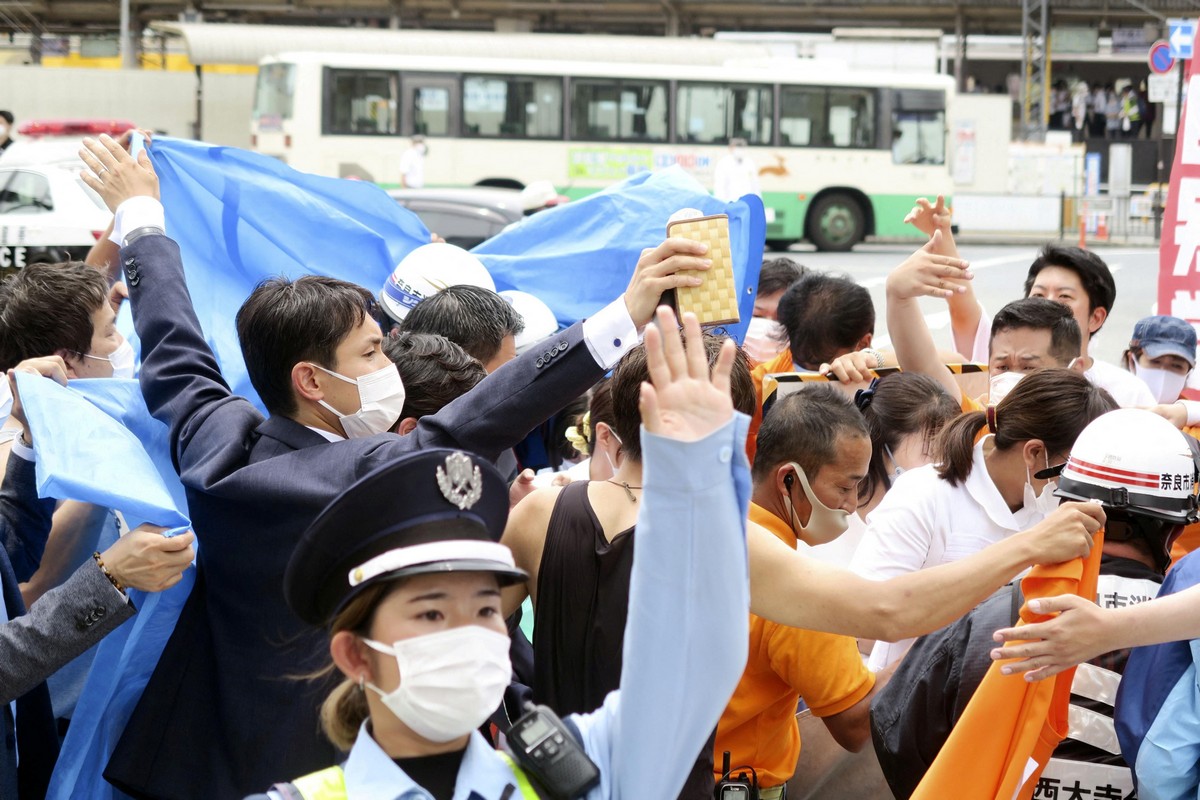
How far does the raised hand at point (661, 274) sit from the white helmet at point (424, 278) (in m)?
2.18

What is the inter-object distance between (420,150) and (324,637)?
19966 mm

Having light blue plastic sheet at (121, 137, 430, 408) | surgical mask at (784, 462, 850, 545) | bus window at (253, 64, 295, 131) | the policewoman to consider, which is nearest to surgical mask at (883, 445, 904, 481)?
surgical mask at (784, 462, 850, 545)

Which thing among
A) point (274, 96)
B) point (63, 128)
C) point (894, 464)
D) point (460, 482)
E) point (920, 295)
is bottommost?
point (894, 464)

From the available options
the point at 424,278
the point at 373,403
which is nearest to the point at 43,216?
the point at 424,278

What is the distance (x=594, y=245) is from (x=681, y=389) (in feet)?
13.3

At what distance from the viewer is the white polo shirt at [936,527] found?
329 cm

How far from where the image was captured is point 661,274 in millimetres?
2617

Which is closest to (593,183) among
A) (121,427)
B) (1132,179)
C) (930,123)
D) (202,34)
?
(930,123)

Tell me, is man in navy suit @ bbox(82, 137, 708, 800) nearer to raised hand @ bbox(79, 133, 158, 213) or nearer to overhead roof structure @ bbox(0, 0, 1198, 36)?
raised hand @ bbox(79, 133, 158, 213)

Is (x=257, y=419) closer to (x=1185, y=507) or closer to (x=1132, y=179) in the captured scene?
(x=1185, y=507)

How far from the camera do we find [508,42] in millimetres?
23359

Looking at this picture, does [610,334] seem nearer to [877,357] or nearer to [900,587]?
[900,587]

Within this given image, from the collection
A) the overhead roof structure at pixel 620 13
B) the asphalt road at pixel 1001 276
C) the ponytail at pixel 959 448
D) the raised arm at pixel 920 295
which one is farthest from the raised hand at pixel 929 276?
the overhead roof structure at pixel 620 13

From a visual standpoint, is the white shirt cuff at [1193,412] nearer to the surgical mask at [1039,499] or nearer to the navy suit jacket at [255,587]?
the surgical mask at [1039,499]
